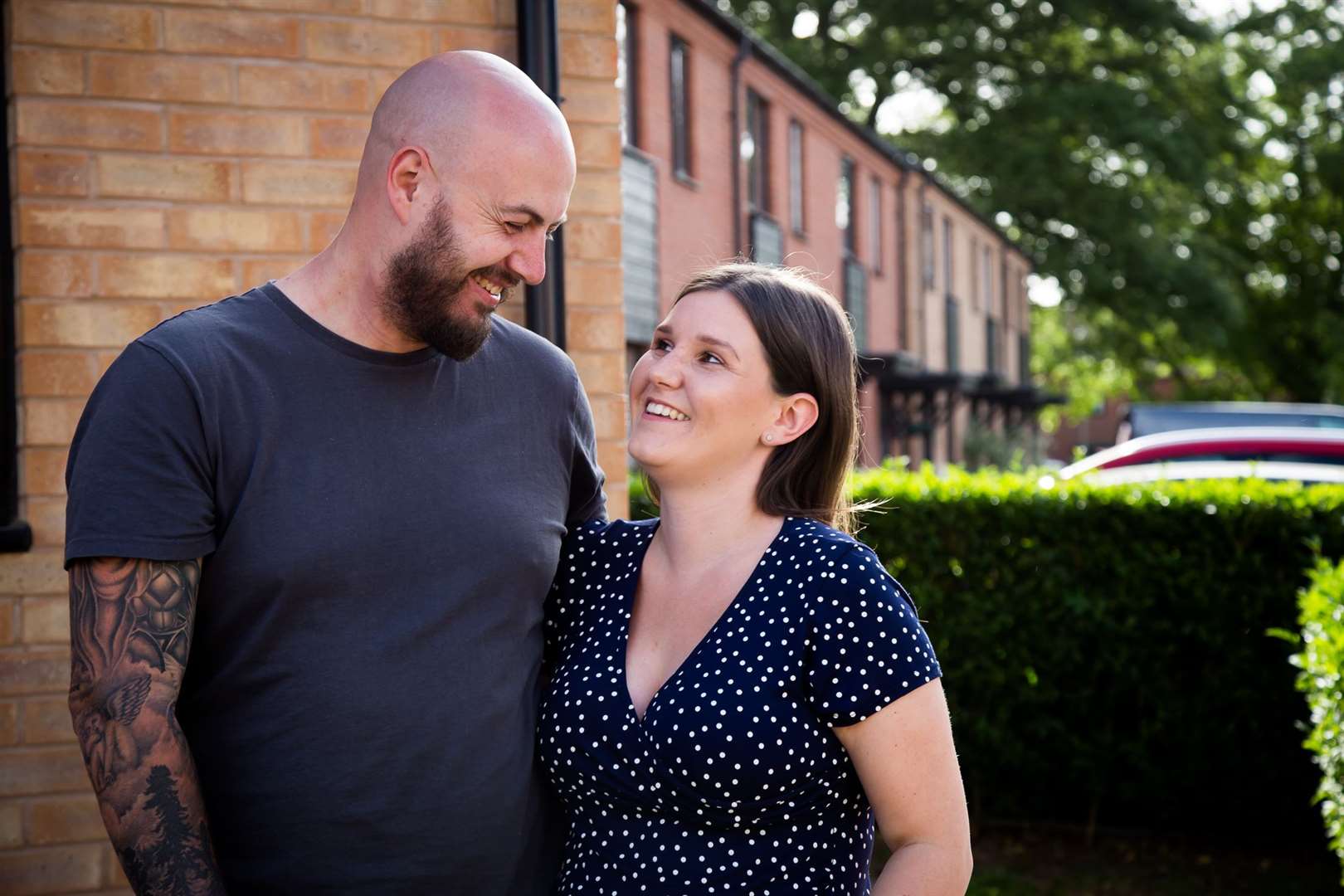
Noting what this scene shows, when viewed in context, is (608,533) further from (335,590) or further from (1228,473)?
(1228,473)

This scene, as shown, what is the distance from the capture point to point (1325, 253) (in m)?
44.8

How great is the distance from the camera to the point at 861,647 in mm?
2164

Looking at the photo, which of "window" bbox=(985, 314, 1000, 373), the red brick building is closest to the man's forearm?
the red brick building

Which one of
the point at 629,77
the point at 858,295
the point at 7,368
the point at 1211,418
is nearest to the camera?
the point at 7,368

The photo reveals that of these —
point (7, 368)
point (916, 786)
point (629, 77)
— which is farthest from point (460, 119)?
point (629, 77)

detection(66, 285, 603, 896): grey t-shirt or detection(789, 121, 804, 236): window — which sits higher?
detection(789, 121, 804, 236): window

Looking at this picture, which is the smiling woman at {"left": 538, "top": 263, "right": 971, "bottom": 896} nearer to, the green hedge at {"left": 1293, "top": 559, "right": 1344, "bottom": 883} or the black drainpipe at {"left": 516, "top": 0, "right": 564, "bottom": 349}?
the black drainpipe at {"left": 516, "top": 0, "right": 564, "bottom": 349}

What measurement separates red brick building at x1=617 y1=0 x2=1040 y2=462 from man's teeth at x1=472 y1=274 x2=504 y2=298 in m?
0.64

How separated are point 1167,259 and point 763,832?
33.9 m

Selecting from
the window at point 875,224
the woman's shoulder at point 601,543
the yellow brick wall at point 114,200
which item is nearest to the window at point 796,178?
the window at point 875,224

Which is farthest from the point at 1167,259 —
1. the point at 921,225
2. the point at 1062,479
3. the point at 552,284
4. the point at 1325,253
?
the point at 552,284

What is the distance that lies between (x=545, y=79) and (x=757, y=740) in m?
2.42

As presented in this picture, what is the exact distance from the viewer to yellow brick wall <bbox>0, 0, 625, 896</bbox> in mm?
3607

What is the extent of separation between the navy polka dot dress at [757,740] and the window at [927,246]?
97.2 ft
